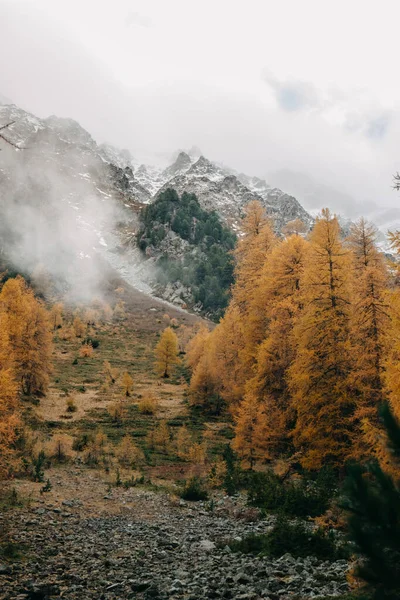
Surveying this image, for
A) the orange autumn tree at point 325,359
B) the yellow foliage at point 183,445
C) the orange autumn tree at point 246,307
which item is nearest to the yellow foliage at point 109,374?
the orange autumn tree at point 246,307

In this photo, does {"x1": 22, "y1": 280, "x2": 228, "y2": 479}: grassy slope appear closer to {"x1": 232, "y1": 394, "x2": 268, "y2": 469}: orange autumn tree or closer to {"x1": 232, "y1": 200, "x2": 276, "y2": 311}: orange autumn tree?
{"x1": 232, "y1": 394, "x2": 268, "y2": 469}: orange autumn tree

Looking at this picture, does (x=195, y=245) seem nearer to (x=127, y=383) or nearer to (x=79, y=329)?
(x=79, y=329)

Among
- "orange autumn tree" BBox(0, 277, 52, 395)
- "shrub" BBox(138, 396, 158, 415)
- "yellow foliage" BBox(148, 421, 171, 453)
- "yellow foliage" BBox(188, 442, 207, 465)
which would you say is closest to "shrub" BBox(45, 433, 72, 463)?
"yellow foliage" BBox(148, 421, 171, 453)

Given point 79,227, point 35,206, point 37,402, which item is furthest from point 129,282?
point 37,402

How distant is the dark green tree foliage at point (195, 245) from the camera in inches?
5541

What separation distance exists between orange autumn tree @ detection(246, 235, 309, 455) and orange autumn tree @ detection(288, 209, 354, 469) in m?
1.78

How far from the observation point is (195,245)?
167250 mm

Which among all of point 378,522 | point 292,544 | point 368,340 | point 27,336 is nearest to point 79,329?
point 27,336

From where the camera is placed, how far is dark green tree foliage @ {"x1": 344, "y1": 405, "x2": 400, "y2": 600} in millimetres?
3141

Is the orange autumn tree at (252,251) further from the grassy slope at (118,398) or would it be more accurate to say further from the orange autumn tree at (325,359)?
the grassy slope at (118,398)

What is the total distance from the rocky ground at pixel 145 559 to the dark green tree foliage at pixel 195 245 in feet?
382

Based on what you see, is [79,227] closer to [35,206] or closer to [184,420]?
[35,206]

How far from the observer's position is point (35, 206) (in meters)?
173

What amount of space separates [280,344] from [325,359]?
13.9ft
